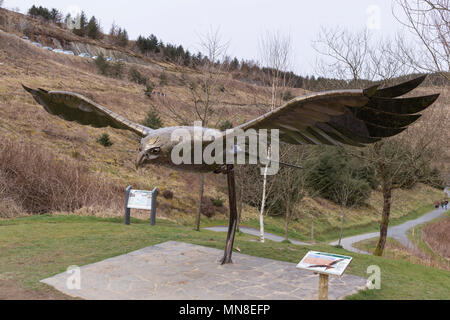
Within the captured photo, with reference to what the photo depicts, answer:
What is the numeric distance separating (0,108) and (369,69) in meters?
21.5

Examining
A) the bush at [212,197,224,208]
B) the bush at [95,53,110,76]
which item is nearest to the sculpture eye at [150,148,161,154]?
the bush at [212,197,224,208]

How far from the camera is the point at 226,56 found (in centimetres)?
1221

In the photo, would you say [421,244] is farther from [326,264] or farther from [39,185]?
[39,185]

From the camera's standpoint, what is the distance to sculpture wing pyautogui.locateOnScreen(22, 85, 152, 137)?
5211 millimetres

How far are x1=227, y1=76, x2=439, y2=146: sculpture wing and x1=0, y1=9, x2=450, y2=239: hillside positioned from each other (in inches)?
335

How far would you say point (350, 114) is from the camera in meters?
3.97

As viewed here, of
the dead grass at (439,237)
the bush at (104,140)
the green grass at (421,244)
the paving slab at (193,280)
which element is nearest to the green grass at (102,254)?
the paving slab at (193,280)

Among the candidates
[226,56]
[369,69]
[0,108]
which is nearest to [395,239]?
[369,69]

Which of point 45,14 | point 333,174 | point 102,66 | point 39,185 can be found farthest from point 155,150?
point 45,14

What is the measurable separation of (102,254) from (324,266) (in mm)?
4201

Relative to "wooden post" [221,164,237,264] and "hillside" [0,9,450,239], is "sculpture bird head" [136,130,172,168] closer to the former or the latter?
"wooden post" [221,164,237,264]

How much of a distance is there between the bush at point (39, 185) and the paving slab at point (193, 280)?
741 centimetres

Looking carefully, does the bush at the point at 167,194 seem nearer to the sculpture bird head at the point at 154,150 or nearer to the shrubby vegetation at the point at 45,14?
the sculpture bird head at the point at 154,150
